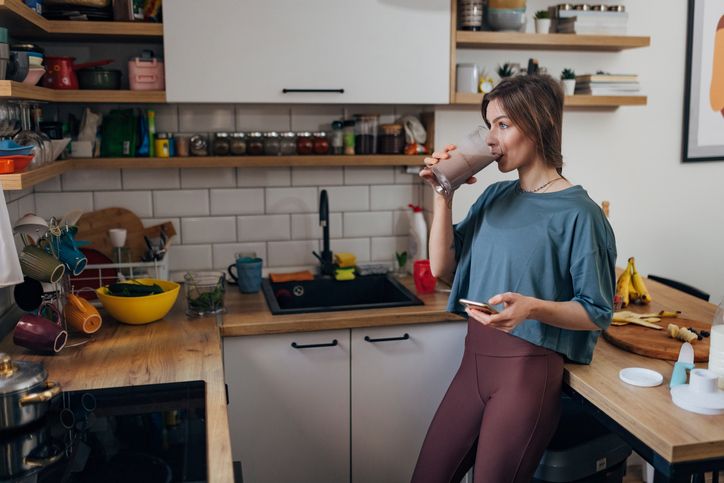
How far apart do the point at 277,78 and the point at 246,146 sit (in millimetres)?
350

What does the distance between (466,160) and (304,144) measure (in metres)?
1.15

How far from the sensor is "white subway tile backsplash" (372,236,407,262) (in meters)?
3.26

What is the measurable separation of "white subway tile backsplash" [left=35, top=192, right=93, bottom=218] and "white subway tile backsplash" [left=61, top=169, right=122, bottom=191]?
28 millimetres

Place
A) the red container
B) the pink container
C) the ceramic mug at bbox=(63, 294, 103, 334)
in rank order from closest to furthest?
the ceramic mug at bbox=(63, 294, 103, 334)
the pink container
the red container

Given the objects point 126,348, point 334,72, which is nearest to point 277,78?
point 334,72

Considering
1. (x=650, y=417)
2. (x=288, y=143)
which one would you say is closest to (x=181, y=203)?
(x=288, y=143)

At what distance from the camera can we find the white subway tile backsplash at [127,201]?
9.72 ft

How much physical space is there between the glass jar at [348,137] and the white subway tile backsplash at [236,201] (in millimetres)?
398

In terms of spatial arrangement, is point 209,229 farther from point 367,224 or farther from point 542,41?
point 542,41

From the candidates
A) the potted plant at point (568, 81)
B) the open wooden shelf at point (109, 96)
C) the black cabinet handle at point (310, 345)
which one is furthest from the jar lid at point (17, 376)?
the potted plant at point (568, 81)

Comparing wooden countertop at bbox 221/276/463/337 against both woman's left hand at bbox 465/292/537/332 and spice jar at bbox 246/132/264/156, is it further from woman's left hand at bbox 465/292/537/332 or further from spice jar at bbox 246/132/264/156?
woman's left hand at bbox 465/292/537/332

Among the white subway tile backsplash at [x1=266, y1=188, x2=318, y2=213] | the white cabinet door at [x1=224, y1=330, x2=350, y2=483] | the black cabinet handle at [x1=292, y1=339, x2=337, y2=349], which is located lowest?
the white cabinet door at [x1=224, y1=330, x2=350, y2=483]

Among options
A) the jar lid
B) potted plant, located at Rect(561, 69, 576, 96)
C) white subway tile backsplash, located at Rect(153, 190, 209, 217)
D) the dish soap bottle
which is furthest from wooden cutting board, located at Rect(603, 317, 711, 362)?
white subway tile backsplash, located at Rect(153, 190, 209, 217)

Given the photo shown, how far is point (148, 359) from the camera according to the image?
2074mm
